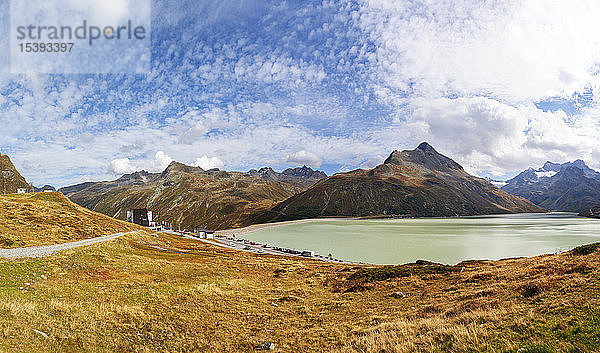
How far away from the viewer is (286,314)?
26891mm

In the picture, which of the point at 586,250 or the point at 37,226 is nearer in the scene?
the point at 586,250

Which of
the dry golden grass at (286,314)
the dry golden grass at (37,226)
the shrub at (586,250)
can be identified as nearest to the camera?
the dry golden grass at (286,314)

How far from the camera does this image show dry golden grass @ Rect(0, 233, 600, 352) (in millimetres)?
14164

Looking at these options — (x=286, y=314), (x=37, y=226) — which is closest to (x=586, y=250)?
(x=286, y=314)

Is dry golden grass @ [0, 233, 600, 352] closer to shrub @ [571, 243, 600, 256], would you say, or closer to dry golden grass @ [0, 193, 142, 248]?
shrub @ [571, 243, 600, 256]

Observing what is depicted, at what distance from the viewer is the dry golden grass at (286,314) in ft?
46.5

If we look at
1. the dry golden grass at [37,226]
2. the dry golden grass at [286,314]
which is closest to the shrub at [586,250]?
the dry golden grass at [286,314]

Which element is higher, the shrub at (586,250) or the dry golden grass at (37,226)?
the dry golden grass at (37,226)

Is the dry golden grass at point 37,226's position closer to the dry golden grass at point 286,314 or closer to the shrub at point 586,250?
the dry golden grass at point 286,314

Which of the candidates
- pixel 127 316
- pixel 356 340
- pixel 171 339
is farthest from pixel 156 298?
pixel 356 340

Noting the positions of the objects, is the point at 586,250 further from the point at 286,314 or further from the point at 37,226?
the point at 37,226

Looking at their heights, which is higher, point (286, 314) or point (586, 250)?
point (586, 250)

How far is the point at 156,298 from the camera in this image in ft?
88.1

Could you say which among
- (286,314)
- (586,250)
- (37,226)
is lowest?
(286,314)
